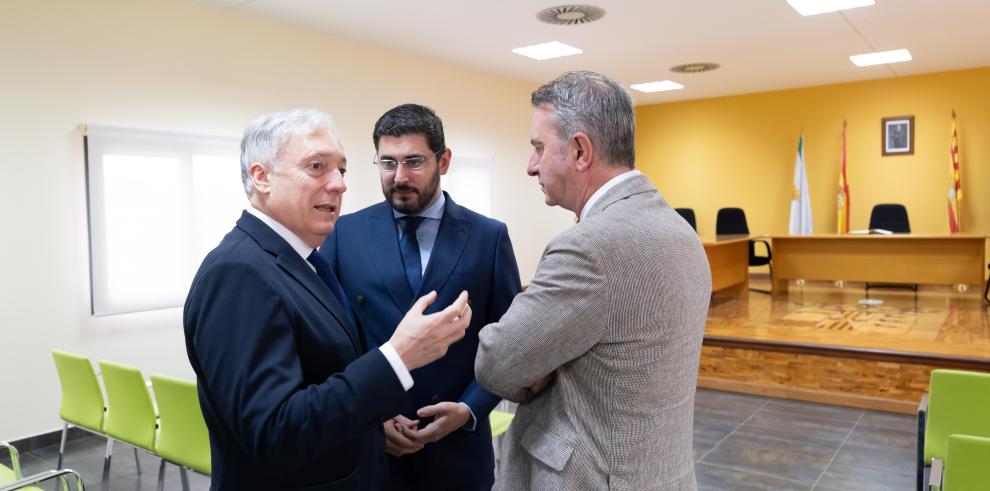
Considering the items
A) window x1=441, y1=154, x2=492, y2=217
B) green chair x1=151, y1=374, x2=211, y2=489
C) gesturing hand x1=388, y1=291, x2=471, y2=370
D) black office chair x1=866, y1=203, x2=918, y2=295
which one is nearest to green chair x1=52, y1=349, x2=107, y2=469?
green chair x1=151, y1=374, x2=211, y2=489

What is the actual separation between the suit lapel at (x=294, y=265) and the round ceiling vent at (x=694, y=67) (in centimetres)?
817

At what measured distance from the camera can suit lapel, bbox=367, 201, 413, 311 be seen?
6.26 ft

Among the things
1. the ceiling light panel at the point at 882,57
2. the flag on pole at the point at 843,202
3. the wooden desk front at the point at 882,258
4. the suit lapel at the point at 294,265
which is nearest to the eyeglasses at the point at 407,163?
the suit lapel at the point at 294,265

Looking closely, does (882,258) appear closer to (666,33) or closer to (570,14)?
(666,33)

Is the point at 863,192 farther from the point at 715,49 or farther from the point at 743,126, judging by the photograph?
the point at 715,49

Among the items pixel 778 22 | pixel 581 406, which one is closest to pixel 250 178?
pixel 581 406

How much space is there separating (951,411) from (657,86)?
8.05 meters

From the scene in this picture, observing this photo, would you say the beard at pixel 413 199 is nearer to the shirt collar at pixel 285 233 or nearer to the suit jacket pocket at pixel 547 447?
the shirt collar at pixel 285 233

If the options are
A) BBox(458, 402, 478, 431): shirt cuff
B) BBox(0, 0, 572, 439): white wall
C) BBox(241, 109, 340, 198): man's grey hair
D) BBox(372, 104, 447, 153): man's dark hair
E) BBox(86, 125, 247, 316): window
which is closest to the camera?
BBox(241, 109, 340, 198): man's grey hair

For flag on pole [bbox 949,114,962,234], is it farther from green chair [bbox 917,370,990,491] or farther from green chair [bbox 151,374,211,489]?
green chair [bbox 151,374,211,489]

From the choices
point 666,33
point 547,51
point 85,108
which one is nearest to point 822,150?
point 666,33

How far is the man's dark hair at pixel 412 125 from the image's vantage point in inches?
76.5

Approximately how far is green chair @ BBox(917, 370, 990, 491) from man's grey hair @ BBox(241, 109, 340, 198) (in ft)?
8.31

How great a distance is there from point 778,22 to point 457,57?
11.2 ft
